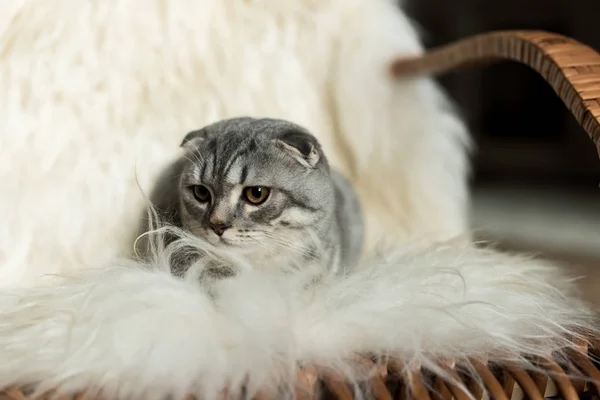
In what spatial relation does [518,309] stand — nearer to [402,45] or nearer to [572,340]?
[572,340]

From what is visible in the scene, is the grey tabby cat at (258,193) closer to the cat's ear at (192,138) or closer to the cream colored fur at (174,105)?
the cat's ear at (192,138)

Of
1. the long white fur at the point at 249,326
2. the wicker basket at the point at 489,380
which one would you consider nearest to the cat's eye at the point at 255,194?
the long white fur at the point at 249,326

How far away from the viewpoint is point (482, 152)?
6.88 ft

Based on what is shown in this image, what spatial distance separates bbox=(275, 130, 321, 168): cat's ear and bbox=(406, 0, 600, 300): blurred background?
1.22 meters

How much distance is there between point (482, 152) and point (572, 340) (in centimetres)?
161

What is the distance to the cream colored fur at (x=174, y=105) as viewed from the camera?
0.77m

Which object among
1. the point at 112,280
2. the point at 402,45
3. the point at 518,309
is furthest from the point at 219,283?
the point at 402,45

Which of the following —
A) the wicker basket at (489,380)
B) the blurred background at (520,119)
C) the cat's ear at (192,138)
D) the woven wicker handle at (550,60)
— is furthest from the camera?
the blurred background at (520,119)

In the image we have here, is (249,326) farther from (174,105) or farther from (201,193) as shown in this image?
(174,105)

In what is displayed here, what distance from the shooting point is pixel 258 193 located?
0.70 m

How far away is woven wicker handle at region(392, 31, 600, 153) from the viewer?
0.64m

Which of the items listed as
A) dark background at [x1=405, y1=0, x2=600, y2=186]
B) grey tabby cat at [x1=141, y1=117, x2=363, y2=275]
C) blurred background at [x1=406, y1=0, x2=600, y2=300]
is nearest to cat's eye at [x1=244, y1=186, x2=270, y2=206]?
grey tabby cat at [x1=141, y1=117, x2=363, y2=275]

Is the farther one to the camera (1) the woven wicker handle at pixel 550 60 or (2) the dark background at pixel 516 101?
(2) the dark background at pixel 516 101

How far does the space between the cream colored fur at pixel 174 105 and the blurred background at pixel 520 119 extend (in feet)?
2.93
